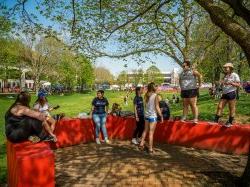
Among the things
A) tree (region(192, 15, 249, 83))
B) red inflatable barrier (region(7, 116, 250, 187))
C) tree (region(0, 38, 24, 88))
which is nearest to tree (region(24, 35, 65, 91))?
tree (region(0, 38, 24, 88))

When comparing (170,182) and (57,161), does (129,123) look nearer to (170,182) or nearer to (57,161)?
(57,161)

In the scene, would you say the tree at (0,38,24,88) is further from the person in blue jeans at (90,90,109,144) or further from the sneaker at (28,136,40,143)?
the sneaker at (28,136,40,143)

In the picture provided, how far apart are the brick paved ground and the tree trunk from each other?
270 centimetres

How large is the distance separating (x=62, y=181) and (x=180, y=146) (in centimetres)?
494

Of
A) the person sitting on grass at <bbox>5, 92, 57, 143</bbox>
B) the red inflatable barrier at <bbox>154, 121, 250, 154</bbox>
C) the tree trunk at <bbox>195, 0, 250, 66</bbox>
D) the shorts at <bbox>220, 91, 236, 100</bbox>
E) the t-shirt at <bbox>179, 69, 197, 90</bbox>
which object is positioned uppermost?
the tree trunk at <bbox>195, 0, 250, 66</bbox>

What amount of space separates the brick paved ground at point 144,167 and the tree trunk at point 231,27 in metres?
2.70

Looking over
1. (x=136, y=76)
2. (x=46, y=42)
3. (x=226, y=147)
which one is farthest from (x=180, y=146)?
(x=136, y=76)

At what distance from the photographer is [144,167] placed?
9.05 meters

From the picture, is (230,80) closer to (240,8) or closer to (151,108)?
(151,108)

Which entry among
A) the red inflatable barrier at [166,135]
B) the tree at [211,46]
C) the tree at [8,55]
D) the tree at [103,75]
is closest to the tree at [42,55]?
the tree at [8,55]

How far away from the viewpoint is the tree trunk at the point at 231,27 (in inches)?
299

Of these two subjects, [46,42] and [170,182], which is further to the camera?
[46,42]

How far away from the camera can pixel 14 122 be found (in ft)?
26.4

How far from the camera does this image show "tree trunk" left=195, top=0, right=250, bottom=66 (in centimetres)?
761
